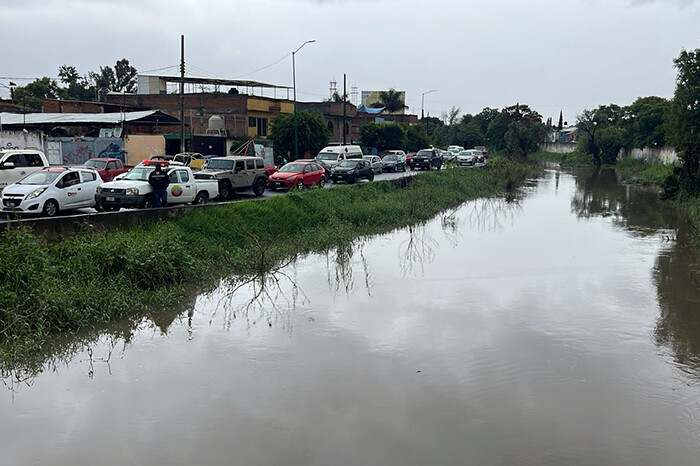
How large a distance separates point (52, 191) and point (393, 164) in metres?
33.8

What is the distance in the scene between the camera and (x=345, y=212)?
26.0m

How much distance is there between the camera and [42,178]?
61.0 feet

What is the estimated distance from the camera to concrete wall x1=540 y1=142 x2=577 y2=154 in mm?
103312

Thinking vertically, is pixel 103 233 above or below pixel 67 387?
above

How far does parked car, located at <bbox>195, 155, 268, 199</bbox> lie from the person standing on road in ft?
15.9

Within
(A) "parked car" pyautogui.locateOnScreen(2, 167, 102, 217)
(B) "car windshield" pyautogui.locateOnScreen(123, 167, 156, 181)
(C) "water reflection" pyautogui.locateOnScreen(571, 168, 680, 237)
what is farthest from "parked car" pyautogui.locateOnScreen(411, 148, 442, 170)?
(A) "parked car" pyautogui.locateOnScreen(2, 167, 102, 217)

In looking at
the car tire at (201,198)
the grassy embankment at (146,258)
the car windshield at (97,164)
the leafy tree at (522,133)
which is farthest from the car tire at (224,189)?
the leafy tree at (522,133)

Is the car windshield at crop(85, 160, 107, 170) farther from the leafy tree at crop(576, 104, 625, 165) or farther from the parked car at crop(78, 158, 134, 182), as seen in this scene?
the leafy tree at crop(576, 104, 625, 165)

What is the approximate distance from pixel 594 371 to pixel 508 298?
15.2 feet

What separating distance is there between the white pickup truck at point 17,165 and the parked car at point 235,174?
5.55 metres

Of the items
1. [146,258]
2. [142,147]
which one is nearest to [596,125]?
[142,147]

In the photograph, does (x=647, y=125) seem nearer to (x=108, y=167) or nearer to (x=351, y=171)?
(x=351, y=171)

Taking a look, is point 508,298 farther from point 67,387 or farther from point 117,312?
point 67,387

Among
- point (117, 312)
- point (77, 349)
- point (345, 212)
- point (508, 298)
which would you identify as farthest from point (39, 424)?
point (345, 212)
